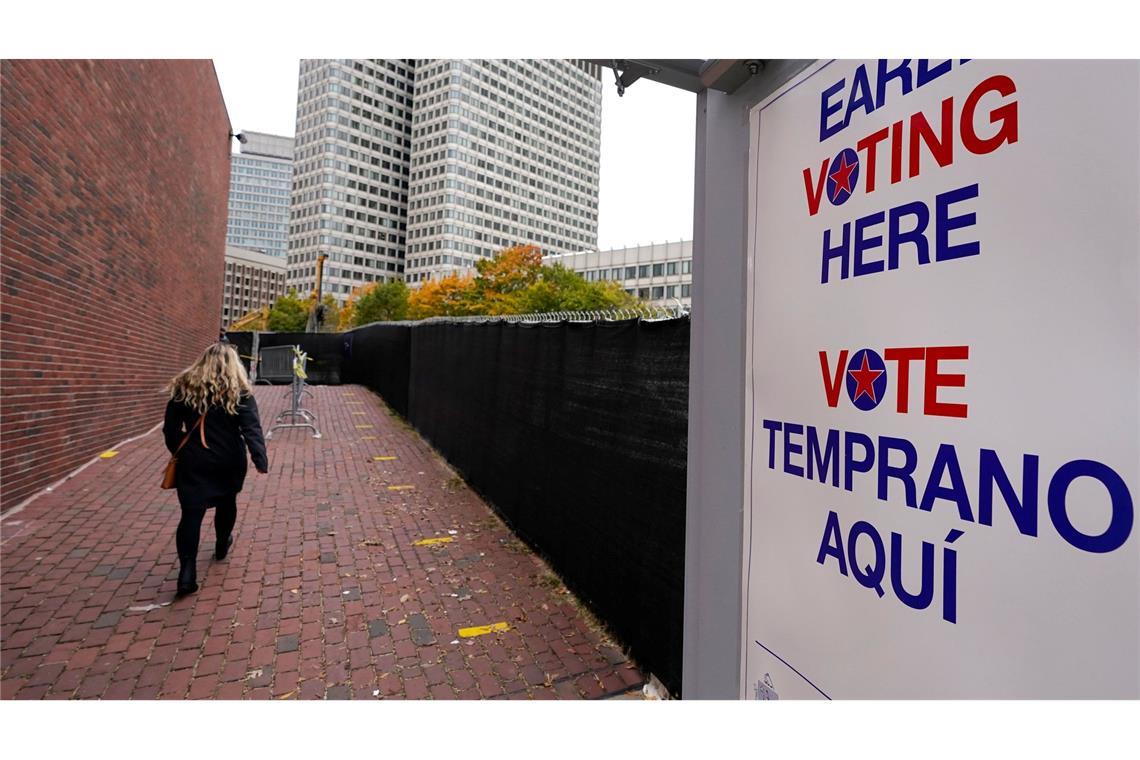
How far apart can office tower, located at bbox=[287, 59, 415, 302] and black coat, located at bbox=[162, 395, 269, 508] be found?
112 metres

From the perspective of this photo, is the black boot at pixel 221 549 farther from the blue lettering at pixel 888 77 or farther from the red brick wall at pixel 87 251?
the blue lettering at pixel 888 77

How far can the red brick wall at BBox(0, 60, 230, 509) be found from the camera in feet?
18.6

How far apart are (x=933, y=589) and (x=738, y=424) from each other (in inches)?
24.7

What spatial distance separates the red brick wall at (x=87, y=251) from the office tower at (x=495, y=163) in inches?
3686

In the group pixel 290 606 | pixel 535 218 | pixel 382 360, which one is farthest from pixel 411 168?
pixel 290 606

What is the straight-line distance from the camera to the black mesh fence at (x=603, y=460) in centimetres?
323

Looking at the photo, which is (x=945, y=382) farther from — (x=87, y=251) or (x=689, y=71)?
(x=87, y=251)

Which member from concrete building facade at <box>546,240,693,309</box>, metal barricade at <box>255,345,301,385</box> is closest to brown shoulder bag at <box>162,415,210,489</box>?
metal barricade at <box>255,345,301,385</box>

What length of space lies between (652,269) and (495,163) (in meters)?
63.5

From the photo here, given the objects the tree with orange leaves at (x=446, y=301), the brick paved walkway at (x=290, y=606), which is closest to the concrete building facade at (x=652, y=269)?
the tree with orange leaves at (x=446, y=301)

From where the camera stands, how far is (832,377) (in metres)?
1.32

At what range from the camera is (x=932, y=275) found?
3.60 feet

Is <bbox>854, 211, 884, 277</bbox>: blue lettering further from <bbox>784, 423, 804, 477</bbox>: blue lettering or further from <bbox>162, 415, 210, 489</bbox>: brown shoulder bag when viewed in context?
<bbox>162, 415, 210, 489</bbox>: brown shoulder bag

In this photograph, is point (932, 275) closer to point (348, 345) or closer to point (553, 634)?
point (553, 634)
